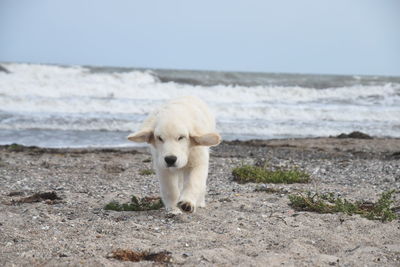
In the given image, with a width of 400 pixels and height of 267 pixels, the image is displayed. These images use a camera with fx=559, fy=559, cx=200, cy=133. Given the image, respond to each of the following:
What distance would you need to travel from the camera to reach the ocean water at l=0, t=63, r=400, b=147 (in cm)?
1930

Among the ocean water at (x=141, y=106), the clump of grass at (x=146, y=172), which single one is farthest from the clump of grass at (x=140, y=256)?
the ocean water at (x=141, y=106)

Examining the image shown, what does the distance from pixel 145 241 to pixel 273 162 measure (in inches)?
281

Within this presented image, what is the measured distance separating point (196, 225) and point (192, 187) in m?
0.52

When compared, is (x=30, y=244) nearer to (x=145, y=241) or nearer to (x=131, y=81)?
(x=145, y=241)

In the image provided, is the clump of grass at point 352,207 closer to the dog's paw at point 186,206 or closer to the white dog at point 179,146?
the white dog at point 179,146

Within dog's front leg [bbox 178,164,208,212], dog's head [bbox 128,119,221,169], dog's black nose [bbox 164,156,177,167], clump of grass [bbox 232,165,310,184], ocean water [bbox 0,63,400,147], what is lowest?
ocean water [bbox 0,63,400,147]

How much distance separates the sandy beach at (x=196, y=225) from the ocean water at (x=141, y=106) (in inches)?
284

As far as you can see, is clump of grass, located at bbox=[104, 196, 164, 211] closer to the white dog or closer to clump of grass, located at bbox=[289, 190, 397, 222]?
the white dog

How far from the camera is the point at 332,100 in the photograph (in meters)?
36.2

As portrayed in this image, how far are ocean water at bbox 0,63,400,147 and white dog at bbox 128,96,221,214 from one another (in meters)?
9.85

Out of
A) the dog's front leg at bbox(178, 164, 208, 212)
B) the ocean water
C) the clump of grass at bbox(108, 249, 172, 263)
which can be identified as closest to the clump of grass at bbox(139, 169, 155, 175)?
the dog's front leg at bbox(178, 164, 208, 212)

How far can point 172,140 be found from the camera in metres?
5.85

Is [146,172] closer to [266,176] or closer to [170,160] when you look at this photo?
[266,176]

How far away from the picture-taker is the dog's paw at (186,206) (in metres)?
6.08
